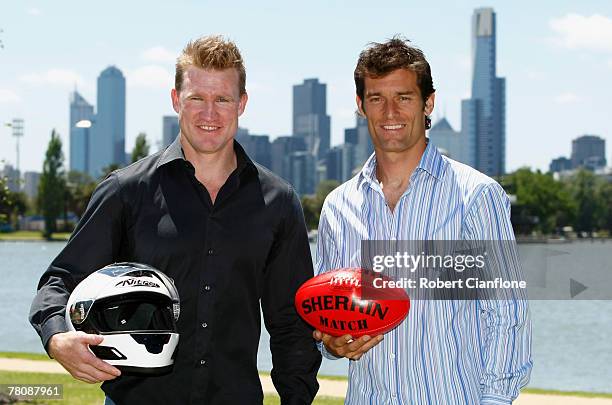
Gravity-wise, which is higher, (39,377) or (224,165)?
(224,165)

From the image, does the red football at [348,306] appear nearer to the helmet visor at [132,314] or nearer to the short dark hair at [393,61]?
the helmet visor at [132,314]

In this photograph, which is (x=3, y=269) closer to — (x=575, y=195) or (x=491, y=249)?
(x=491, y=249)

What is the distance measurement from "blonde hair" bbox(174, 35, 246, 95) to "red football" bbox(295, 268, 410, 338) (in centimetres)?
100

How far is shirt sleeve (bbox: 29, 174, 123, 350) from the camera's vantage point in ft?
13.7

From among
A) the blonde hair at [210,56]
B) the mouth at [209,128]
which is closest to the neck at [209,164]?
the mouth at [209,128]

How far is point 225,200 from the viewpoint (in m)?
4.34

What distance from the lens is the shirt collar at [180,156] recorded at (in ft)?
14.3

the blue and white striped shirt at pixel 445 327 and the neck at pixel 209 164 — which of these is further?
the neck at pixel 209 164

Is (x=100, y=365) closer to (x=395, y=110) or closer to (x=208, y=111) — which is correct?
(x=208, y=111)

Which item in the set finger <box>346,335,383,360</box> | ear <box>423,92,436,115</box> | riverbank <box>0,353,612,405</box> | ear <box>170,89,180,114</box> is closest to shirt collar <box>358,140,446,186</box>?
ear <box>423,92,436,115</box>

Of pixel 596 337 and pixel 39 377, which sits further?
pixel 596 337

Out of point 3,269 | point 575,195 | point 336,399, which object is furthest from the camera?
point 575,195

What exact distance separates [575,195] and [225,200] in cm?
13976

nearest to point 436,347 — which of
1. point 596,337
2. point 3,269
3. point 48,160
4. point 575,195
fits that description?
point 596,337
